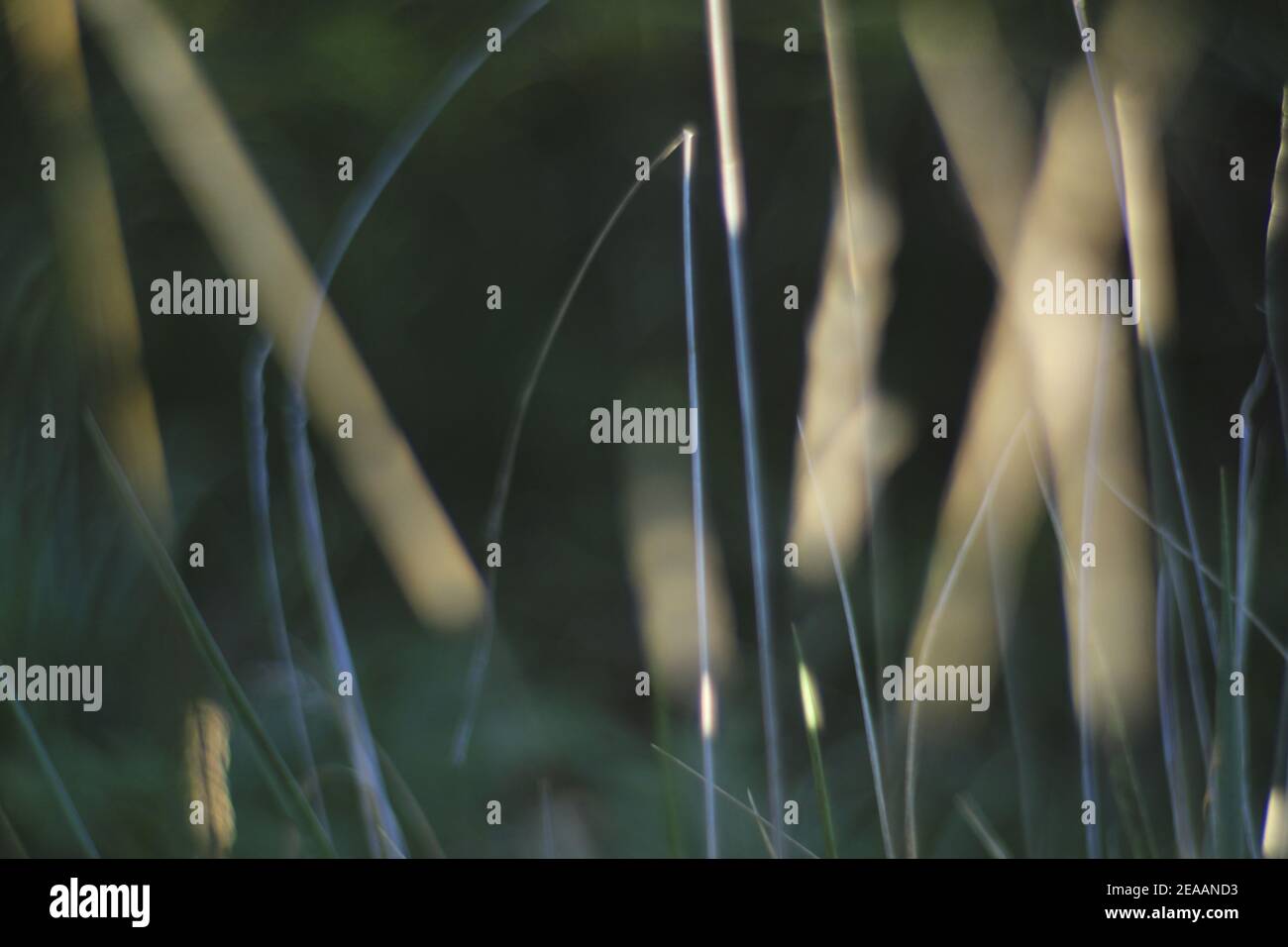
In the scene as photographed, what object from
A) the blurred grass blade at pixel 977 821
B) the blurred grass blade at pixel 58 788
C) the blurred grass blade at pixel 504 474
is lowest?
the blurred grass blade at pixel 977 821

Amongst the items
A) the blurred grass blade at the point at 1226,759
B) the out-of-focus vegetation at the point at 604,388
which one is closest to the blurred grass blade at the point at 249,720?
the out-of-focus vegetation at the point at 604,388

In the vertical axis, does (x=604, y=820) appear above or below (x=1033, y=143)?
below

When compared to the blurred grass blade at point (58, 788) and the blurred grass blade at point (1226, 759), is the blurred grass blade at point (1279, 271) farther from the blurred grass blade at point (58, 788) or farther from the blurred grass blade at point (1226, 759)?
the blurred grass blade at point (58, 788)

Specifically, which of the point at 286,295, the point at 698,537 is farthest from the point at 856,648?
the point at 286,295

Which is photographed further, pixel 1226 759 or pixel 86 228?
pixel 86 228

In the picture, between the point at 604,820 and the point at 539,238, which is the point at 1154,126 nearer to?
the point at 539,238

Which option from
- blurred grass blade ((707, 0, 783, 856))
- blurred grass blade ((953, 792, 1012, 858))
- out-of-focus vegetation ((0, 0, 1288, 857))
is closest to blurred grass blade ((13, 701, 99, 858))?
out-of-focus vegetation ((0, 0, 1288, 857))

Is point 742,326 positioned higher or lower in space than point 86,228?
lower

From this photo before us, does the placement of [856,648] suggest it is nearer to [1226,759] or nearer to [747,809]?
[747,809]

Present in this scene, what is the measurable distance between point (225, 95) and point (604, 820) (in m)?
0.81

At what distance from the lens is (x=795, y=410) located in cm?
98

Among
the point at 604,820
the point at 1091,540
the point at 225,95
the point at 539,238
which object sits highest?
the point at 225,95

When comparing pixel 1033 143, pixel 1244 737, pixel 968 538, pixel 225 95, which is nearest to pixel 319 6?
pixel 225 95

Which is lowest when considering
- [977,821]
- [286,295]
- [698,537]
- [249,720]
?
[977,821]
